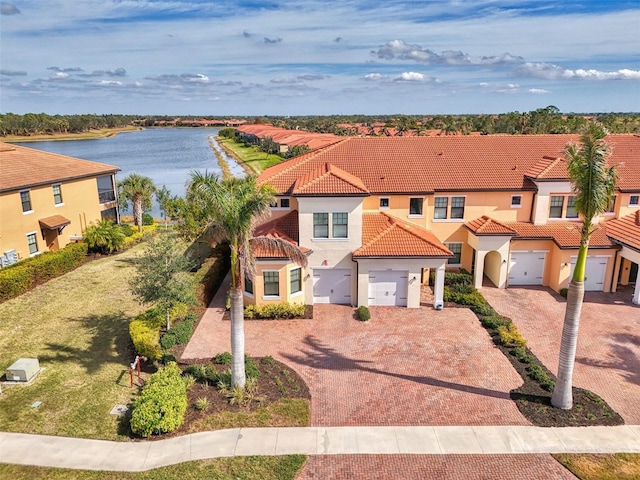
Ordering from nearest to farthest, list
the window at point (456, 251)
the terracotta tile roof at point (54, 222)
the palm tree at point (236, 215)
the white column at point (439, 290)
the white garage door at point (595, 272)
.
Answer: the palm tree at point (236, 215) < the white column at point (439, 290) < the white garage door at point (595, 272) < the window at point (456, 251) < the terracotta tile roof at point (54, 222)

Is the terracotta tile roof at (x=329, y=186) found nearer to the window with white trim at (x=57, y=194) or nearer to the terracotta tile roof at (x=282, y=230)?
the terracotta tile roof at (x=282, y=230)

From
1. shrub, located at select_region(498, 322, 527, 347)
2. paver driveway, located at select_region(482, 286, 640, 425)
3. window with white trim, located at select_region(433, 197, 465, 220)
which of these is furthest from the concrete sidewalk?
window with white trim, located at select_region(433, 197, 465, 220)

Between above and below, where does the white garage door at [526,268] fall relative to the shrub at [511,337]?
above

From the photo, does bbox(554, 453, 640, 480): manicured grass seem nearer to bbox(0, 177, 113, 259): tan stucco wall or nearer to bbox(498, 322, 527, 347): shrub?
bbox(498, 322, 527, 347): shrub

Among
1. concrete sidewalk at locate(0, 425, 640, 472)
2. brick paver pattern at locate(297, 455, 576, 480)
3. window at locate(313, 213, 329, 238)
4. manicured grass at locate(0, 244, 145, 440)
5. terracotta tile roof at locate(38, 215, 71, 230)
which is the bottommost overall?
brick paver pattern at locate(297, 455, 576, 480)

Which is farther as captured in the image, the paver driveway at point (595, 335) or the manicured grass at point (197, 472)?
the paver driveway at point (595, 335)

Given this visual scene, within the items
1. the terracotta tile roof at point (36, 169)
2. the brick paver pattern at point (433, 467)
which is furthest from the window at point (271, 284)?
the terracotta tile roof at point (36, 169)
